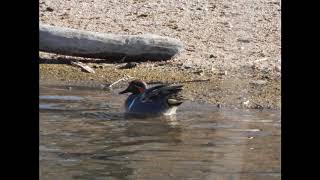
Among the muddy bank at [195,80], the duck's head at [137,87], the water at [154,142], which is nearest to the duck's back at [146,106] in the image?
the water at [154,142]

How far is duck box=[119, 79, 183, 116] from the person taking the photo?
8.16 m

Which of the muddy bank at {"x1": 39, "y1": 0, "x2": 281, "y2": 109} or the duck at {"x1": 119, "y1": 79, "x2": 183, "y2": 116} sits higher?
the muddy bank at {"x1": 39, "y1": 0, "x2": 281, "y2": 109}

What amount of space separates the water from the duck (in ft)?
0.42

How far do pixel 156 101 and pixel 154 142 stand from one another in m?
1.99

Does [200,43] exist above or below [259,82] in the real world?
above

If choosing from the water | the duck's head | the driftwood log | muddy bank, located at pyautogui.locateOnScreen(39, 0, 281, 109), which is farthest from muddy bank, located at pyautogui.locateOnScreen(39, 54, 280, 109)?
the duck's head

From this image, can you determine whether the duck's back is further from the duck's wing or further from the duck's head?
the duck's head

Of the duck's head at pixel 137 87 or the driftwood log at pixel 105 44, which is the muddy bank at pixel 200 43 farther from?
the duck's head at pixel 137 87

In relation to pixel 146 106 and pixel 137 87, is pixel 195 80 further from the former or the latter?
pixel 146 106

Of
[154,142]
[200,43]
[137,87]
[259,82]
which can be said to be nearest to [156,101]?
[137,87]

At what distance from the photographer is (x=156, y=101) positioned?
8367mm

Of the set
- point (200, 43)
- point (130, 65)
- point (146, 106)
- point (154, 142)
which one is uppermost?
point (200, 43)

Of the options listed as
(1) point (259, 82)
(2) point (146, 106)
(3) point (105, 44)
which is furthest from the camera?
(3) point (105, 44)
